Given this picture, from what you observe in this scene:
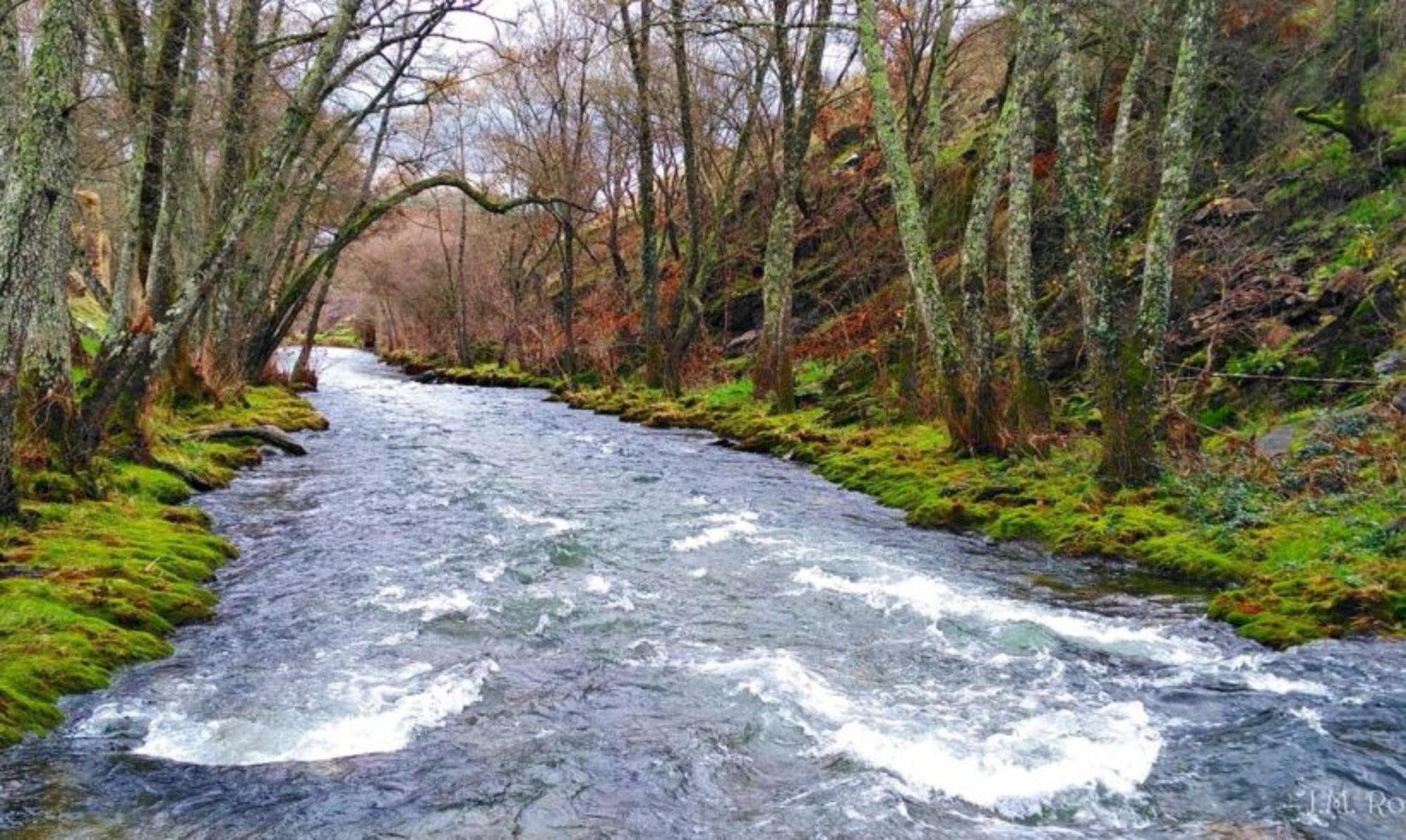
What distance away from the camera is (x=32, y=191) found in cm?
746

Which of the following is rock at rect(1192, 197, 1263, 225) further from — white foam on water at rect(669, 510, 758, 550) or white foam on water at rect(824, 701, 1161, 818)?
white foam on water at rect(824, 701, 1161, 818)

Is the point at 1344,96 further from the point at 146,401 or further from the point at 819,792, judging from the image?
the point at 146,401

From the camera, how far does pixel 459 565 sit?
353 inches

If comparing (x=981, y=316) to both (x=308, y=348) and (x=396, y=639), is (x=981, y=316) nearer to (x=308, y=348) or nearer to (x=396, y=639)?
(x=396, y=639)

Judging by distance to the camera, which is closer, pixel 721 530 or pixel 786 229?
pixel 721 530

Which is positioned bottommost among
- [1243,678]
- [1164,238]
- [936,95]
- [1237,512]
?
[1243,678]

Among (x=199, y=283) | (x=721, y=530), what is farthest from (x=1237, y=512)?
(x=199, y=283)

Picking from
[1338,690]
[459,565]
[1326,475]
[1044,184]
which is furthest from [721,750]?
[1044,184]

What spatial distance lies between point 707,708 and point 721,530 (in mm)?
4905

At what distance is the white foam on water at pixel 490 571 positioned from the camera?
8500 millimetres

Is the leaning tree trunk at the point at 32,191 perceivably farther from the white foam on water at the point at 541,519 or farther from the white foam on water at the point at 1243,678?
the white foam on water at the point at 1243,678

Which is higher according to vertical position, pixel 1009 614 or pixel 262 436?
pixel 262 436

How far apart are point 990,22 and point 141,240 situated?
18825mm

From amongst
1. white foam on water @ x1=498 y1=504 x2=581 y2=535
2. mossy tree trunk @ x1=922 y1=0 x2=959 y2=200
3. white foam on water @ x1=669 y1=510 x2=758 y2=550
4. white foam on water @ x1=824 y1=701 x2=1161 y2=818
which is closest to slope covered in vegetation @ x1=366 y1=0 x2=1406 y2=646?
mossy tree trunk @ x1=922 y1=0 x2=959 y2=200
